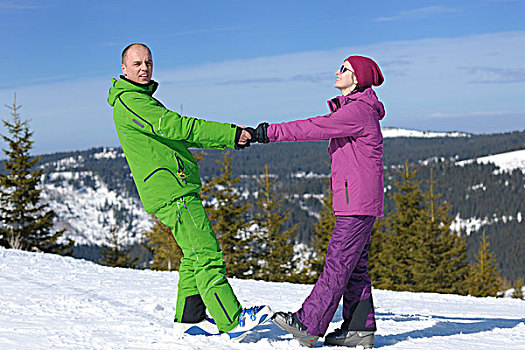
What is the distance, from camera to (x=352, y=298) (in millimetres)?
4391

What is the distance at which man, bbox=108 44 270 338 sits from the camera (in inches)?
158

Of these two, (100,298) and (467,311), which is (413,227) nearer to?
(467,311)

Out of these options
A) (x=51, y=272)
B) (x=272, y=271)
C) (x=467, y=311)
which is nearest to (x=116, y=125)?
(x=51, y=272)

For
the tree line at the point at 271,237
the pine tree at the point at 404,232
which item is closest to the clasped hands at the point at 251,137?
the tree line at the point at 271,237

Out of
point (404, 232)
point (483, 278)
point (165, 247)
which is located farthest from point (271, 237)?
point (483, 278)

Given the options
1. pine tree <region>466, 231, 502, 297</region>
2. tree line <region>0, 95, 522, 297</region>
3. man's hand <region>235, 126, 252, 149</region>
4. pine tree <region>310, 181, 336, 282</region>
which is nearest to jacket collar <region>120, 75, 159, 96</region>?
man's hand <region>235, 126, 252, 149</region>

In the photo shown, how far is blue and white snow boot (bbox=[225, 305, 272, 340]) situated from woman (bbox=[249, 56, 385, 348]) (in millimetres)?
97

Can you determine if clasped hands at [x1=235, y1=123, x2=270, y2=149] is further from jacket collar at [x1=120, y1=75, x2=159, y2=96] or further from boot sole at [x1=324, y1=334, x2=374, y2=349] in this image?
boot sole at [x1=324, y1=334, x2=374, y2=349]

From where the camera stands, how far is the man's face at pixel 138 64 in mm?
4109

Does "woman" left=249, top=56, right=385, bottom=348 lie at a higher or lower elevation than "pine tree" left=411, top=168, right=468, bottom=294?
higher

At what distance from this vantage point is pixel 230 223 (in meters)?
29.5

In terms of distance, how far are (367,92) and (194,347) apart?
2.41 m

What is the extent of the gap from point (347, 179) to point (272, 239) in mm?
27942

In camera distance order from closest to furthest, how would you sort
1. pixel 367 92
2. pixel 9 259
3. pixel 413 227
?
1. pixel 367 92
2. pixel 9 259
3. pixel 413 227
